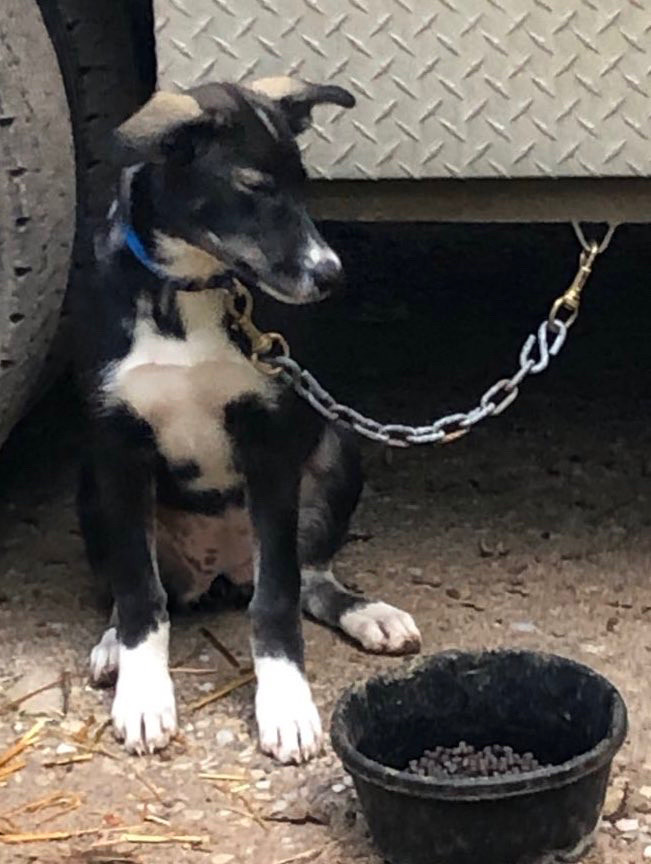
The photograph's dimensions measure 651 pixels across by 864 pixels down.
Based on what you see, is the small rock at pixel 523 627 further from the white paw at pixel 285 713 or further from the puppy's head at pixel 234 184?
the puppy's head at pixel 234 184

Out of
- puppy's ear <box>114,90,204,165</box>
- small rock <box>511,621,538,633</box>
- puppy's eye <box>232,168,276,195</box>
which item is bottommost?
small rock <box>511,621,538,633</box>

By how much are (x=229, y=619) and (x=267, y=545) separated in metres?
0.33

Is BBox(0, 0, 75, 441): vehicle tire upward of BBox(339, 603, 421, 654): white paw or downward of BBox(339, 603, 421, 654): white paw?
upward

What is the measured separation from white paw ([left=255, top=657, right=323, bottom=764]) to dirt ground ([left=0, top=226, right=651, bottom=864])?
23 mm

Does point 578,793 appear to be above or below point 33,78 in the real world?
below

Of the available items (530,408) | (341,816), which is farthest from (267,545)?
(530,408)

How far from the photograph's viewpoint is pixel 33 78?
2375 millimetres

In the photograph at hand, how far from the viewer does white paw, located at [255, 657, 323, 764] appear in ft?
7.10

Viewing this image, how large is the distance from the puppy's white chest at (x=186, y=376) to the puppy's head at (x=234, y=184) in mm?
126

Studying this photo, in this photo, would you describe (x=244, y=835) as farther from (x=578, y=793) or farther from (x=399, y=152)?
(x=399, y=152)

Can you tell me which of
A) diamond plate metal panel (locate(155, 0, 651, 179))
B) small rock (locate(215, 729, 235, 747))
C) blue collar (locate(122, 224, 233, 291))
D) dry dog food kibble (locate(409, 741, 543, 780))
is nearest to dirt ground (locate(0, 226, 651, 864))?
small rock (locate(215, 729, 235, 747))

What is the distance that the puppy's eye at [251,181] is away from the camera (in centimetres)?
206

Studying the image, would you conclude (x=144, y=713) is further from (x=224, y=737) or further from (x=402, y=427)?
(x=402, y=427)

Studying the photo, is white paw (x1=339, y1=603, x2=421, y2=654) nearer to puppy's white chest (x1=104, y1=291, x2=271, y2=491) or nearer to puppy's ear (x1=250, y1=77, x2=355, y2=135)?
puppy's white chest (x1=104, y1=291, x2=271, y2=491)
